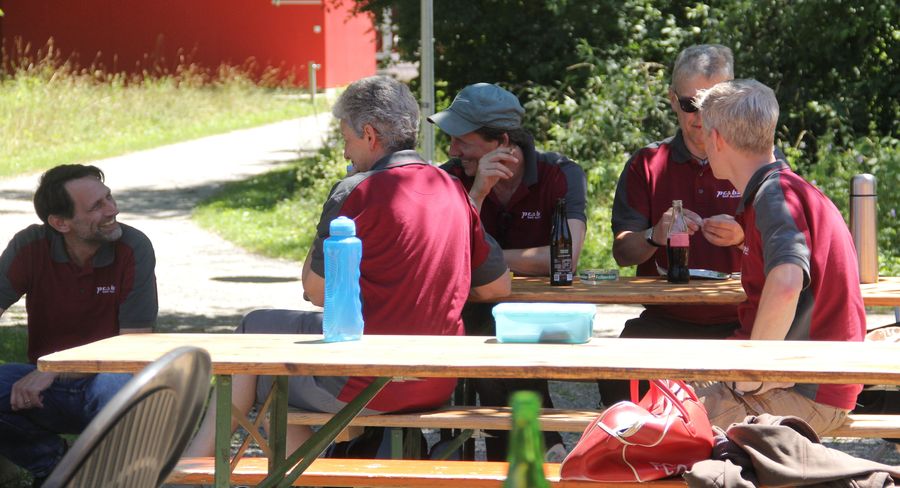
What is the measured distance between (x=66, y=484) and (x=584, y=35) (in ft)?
43.9

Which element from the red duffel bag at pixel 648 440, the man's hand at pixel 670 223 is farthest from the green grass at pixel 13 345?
the red duffel bag at pixel 648 440

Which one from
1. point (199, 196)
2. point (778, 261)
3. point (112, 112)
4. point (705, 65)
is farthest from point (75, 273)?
point (112, 112)

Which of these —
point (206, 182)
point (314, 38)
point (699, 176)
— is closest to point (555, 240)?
point (699, 176)

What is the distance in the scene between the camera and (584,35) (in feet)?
48.2

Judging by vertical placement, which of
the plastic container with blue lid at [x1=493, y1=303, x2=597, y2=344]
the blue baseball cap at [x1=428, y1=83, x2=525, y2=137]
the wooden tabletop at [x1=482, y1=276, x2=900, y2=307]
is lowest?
the wooden tabletop at [x1=482, y1=276, x2=900, y2=307]

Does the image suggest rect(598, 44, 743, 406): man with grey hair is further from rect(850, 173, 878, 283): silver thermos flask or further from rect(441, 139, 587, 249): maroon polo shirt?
rect(850, 173, 878, 283): silver thermos flask

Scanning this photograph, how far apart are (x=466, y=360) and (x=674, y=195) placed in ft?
7.13

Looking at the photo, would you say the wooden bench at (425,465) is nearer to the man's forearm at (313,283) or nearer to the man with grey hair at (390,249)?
the man with grey hair at (390,249)

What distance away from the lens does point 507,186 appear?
5160 millimetres

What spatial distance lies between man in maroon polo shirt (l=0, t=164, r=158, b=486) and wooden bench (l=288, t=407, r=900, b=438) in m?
0.96

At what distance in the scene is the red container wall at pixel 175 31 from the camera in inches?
1205

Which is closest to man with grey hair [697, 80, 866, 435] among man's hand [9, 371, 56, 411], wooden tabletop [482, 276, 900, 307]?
wooden tabletop [482, 276, 900, 307]

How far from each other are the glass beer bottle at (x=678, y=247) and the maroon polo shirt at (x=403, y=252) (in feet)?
3.44

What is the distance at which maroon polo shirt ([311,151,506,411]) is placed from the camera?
12.9 feet
